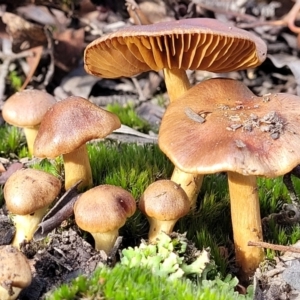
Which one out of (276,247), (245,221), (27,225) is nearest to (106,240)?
(27,225)

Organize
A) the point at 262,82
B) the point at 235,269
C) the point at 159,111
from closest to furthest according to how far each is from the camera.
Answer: the point at 235,269 → the point at 159,111 → the point at 262,82

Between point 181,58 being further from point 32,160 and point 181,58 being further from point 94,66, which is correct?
point 32,160

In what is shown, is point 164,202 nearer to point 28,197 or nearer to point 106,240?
point 106,240

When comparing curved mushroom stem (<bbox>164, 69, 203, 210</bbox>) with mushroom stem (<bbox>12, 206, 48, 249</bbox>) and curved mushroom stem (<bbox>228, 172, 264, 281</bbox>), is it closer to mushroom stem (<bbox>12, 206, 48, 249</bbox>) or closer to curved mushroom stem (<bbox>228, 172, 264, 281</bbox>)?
curved mushroom stem (<bbox>228, 172, 264, 281</bbox>)

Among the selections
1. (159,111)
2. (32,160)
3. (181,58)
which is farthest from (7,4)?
(181,58)

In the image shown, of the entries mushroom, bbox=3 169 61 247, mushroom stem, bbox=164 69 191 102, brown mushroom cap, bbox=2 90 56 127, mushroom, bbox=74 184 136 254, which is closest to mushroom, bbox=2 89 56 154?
brown mushroom cap, bbox=2 90 56 127

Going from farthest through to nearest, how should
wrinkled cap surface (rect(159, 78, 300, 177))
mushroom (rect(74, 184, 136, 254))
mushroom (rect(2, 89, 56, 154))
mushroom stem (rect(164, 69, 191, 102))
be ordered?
mushroom (rect(2, 89, 56, 154)) → mushroom stem (rect(164, 69, 191, 102)) → mushroom (rect(74, 184, 136, 254)) → wrinkled cap surface (rect(159, 78, 300, 177))
